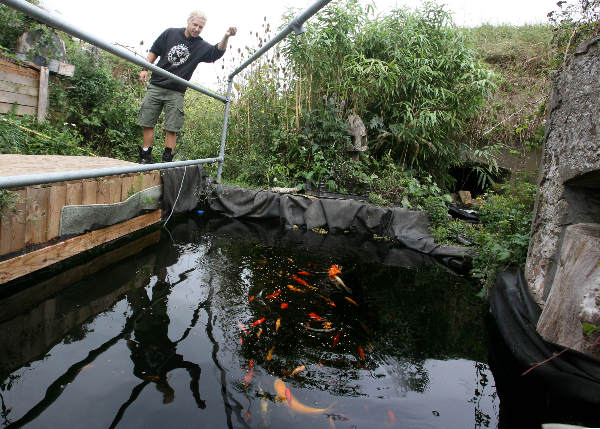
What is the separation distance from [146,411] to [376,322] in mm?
1371

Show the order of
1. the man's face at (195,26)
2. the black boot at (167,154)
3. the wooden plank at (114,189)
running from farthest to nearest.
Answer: the black boot at (167,154) → the man's face at (195,26) → the wooden plank at (114,189)

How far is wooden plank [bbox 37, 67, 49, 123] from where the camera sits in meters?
4.23

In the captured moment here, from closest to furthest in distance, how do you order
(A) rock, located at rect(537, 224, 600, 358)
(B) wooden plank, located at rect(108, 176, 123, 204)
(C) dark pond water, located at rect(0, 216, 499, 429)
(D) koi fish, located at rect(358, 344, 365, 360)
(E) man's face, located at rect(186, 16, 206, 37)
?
(C) dark pond water, located at rect(0, 216, 499, 429) → (A) rock, located at rect(537, 224, 600, 358) → (D) koi fish, located at rect(358, 344, 365, 360) → (B) wooden plank, located at rect(108, 176, 123, 204) → (E) man's face, located at rect(186, 16, 206, 37)

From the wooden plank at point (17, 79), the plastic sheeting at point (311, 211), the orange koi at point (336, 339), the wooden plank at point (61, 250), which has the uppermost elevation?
the wooden plank at point (17, 79)

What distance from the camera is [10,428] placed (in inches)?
45.0

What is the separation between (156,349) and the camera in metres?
1.67

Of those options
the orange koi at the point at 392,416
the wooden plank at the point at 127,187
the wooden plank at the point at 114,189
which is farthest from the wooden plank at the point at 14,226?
the orange koi at the point at 392,416

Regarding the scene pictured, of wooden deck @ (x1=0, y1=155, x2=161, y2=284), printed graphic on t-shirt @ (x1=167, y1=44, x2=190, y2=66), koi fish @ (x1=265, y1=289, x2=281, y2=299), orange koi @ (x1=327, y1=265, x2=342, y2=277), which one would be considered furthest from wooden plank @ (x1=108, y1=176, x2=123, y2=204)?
orange koi @ (x1=327, y1=265, x2=342, y2=277)

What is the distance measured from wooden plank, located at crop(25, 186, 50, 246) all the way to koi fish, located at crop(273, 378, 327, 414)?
1.72 meters

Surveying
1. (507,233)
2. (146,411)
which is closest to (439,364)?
(146,411)

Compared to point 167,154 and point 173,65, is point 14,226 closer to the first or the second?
point 167,154

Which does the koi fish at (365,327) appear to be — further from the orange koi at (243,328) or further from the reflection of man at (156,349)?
the reflection of man at (156,349)

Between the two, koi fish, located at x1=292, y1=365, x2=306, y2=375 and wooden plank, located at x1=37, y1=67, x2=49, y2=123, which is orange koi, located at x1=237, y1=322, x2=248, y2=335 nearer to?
koi fish, located at x1=292, y1=365, x2=306, y2=375

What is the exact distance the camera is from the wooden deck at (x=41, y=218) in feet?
6.64
